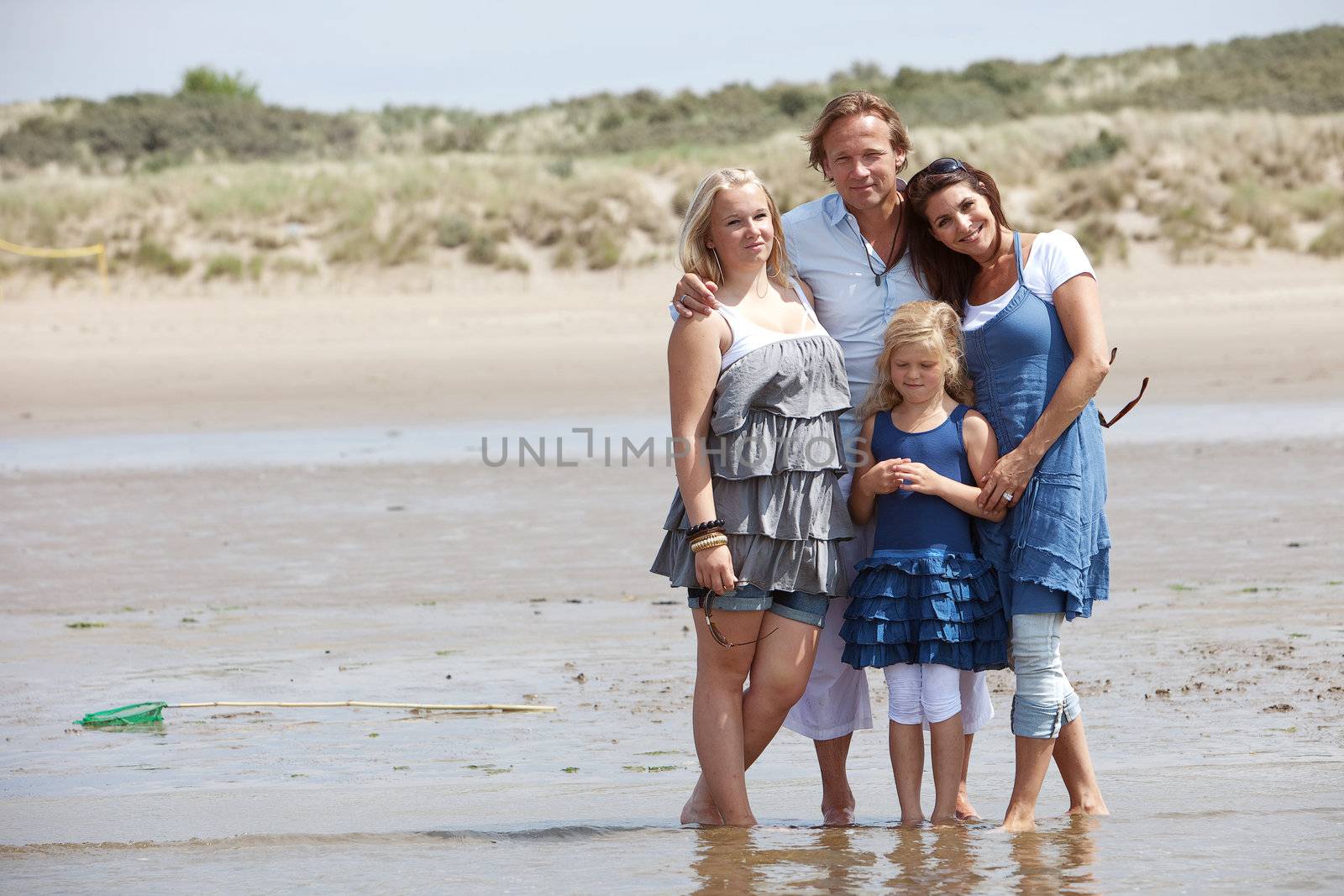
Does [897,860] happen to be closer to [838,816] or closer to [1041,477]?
[838,816]

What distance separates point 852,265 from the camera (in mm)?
4371

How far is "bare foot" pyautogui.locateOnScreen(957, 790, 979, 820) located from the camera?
14.0ft

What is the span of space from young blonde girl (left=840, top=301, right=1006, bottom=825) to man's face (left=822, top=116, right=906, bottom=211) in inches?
12.8

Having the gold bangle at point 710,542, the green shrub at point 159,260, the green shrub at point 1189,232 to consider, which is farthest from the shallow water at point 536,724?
the green shrub at point 159,260

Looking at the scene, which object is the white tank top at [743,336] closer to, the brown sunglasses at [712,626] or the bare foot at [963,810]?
the brown sunglasses at [712,626]

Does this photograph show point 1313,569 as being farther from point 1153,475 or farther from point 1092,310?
point 1092,310

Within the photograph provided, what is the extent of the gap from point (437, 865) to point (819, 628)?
1118 mm

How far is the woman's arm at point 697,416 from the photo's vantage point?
4.11 meters

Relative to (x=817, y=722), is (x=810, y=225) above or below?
above

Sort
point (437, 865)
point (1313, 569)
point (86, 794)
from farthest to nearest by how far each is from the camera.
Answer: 1. point (1313, 569)
2. point (86, 794)
3. point (437, 865)

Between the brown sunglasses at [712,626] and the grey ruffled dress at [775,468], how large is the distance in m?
0.06

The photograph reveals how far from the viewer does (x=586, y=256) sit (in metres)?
22.3

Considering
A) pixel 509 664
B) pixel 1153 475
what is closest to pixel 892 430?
pixel 509 664

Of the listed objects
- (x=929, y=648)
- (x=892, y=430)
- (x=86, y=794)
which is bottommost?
(x=86, y=794)
